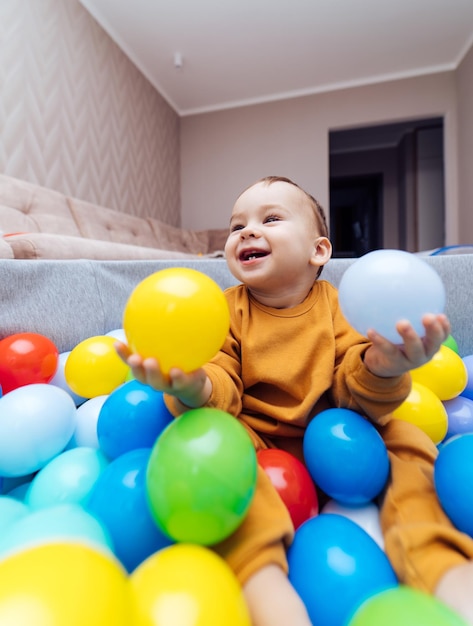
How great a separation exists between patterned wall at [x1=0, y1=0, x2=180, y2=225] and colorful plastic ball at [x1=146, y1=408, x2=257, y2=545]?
229 centimetres

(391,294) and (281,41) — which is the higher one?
(281,41)

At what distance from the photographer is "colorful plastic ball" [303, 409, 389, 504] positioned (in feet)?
1.92

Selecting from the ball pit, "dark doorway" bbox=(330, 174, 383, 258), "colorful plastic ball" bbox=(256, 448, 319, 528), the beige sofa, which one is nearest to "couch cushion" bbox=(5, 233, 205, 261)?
the beige sofa

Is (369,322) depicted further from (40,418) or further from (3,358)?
(3,358)

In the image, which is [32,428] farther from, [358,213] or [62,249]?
[358,213]

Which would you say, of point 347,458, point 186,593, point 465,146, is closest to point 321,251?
point 347,458

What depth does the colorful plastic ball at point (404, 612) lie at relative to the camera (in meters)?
0.34

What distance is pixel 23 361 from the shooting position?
947 millimetres

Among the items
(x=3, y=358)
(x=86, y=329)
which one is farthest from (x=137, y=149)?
(x=3, y=358)

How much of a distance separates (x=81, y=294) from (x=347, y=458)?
3.23 ft

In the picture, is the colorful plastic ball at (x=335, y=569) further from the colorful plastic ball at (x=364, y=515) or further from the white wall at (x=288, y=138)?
the white wall at (x=288, y=138)

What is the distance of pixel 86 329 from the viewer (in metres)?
1.29

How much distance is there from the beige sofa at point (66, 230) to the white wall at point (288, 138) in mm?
1004

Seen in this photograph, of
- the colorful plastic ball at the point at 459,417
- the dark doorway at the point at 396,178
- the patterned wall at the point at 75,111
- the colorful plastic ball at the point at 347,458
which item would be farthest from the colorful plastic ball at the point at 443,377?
the dark doorway at the point at 396,178
